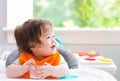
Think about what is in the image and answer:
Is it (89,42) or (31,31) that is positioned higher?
(31,31)

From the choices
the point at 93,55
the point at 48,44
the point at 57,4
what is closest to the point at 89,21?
the point at 57,4

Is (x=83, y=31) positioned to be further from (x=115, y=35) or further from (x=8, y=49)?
(x=8, y=49)

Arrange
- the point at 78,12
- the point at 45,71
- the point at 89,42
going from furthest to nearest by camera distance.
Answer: the point at 78,12 < the point at 89,42 < the point at 45,71

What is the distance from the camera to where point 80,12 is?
196cm

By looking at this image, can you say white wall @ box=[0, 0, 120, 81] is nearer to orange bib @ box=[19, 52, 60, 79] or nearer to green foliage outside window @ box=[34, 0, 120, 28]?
green foliage outside window @ box=[34, 0, 120, 28]

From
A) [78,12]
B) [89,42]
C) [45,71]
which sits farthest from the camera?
[78,12]

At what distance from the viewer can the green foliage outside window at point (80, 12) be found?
76.3 inches

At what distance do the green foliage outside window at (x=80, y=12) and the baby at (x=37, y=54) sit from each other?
90 centimetres

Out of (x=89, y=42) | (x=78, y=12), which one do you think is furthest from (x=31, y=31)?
(x=78, y=12)

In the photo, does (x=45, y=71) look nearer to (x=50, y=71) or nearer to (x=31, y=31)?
(x=50, y=71)

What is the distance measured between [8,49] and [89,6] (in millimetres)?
575

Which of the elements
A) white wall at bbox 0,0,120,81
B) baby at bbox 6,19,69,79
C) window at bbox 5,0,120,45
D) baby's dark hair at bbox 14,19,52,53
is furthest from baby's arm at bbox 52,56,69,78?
window at bbox 5,0,120,45

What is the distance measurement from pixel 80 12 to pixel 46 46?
0.95m

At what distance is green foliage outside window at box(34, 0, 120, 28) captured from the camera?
1.94m
